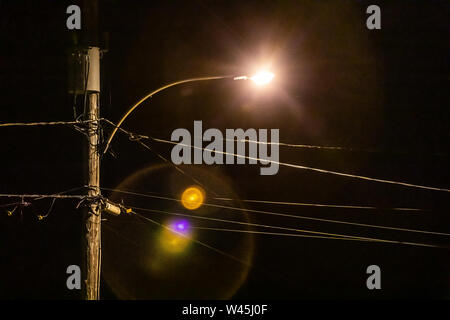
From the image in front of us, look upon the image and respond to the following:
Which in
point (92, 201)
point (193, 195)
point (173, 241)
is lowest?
point (173, 241)

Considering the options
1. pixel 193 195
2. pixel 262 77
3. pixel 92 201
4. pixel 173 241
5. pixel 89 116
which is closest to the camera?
pixel 262 77

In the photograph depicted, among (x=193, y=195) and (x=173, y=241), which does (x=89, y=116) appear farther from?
(x=173, y=241)

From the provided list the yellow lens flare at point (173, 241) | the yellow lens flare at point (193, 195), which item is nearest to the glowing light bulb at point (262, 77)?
the yellow lens flare at point (193, 195)

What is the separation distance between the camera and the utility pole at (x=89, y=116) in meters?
6.46

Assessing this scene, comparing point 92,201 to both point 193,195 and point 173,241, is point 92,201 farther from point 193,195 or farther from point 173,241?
point 173,241

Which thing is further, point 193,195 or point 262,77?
point 193,195

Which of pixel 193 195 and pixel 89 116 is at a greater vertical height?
pixel 89 116

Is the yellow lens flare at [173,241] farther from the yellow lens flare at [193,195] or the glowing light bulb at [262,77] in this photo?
the glowing light bulb at [262,77]

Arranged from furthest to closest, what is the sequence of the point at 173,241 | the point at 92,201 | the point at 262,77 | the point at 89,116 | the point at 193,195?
the point at 173,241, the point at 193,195, the point at 89,116, the point at 92,201, the point at 262,77

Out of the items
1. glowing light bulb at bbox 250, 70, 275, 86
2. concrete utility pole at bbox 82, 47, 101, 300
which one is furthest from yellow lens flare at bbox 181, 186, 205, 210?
glowing light bulb at bbox 250, 70, 275, 86

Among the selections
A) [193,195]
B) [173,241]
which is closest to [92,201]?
[193,195]

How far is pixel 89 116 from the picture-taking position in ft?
21.5
